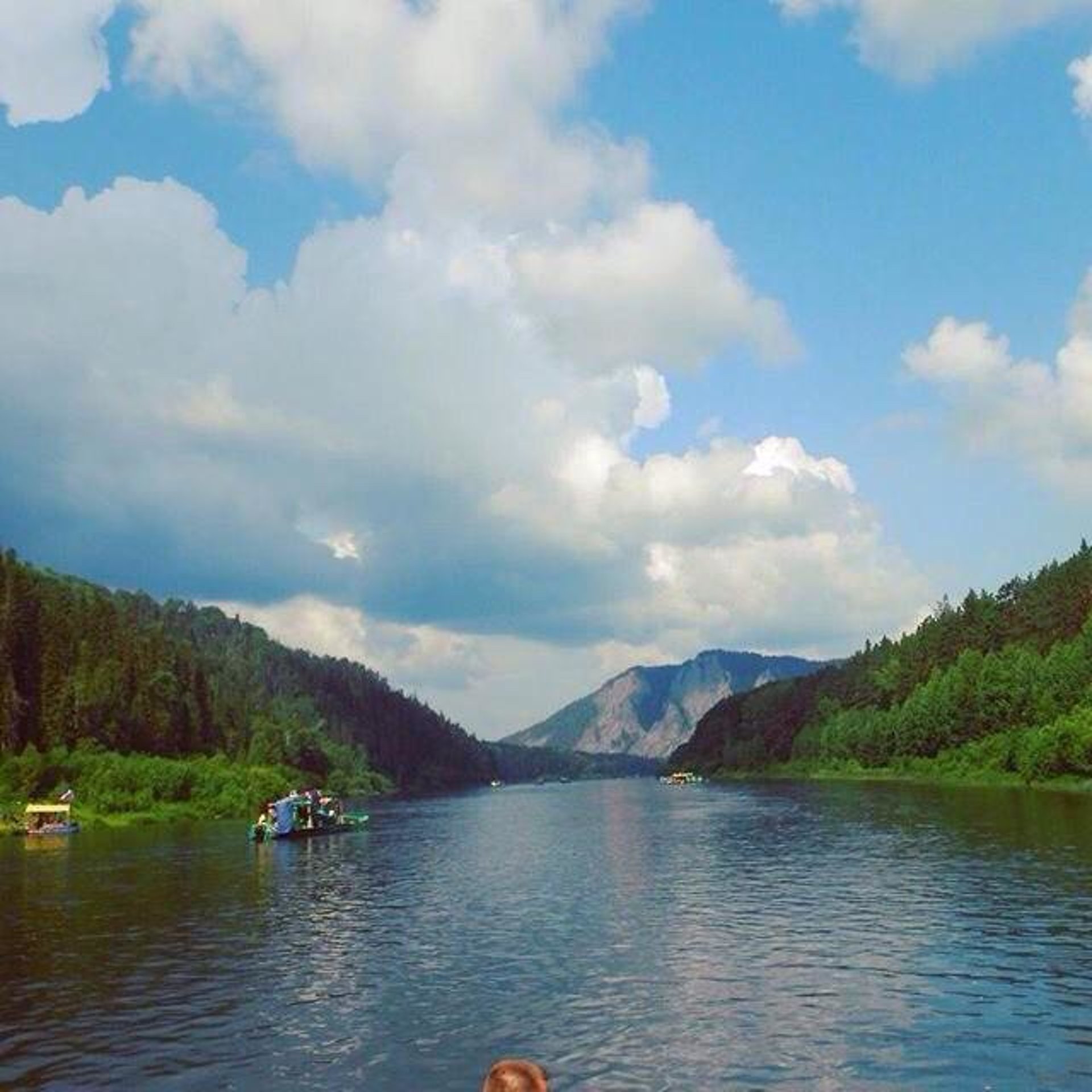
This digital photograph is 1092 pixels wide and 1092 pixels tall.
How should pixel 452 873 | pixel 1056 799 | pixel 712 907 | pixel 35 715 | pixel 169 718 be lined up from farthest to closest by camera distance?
pixel 169 718, pixel 35 715, pixel 1056 799, pixel 452 873, pixel 712 907

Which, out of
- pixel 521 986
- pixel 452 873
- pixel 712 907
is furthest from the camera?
pixel 452 873

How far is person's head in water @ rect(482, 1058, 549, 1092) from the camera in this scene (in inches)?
487

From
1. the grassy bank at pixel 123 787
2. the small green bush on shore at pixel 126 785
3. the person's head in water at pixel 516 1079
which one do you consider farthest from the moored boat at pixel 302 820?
the person's head in water at pixel 516 1079

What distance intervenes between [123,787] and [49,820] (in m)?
22.0

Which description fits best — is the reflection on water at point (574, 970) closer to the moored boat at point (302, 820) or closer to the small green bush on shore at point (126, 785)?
the moored boat at point (302, 820)

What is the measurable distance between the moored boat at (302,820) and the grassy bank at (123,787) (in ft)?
90.2

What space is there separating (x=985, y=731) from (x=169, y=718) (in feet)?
481

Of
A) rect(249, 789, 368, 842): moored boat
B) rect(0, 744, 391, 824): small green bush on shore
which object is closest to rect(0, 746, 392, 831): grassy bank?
rect(0, 744, 391, 824): small green bush on shore

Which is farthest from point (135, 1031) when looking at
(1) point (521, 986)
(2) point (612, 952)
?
(2) point (612, 952)

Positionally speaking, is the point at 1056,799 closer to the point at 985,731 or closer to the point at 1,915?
the point at 985,731

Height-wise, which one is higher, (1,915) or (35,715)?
(35,715)

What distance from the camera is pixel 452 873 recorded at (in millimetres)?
79312

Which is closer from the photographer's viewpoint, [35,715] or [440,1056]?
[440,1056]

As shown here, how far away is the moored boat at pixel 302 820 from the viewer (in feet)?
361
